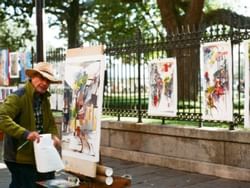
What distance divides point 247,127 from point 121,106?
358 centimetres

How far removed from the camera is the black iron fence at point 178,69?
8117 mm

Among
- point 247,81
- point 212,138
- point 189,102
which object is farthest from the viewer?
point 189,102

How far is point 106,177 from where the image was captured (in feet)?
15.4

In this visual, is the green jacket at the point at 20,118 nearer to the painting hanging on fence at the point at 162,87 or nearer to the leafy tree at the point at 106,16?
the painting hanging on fence at the point at 162,87

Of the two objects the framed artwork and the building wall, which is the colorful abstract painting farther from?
the building wall

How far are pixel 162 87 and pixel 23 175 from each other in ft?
15.6

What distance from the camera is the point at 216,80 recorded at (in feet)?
26.8

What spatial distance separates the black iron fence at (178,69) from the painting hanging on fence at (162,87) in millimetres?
166

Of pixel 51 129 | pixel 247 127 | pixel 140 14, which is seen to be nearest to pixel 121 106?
pixel 247 127

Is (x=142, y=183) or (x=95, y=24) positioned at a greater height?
(x=95, y=24)

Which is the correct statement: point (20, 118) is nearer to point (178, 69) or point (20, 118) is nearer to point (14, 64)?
point (178, 69)

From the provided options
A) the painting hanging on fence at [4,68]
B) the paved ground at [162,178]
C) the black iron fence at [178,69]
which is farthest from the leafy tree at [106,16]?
the paved ground at [162,178]

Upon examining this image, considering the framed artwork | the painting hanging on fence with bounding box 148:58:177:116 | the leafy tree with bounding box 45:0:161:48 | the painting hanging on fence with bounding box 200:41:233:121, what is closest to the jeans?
the painting hanging on fence with bounding box 200:41:233:121

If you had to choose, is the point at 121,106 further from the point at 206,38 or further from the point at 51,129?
the point at 51,129
